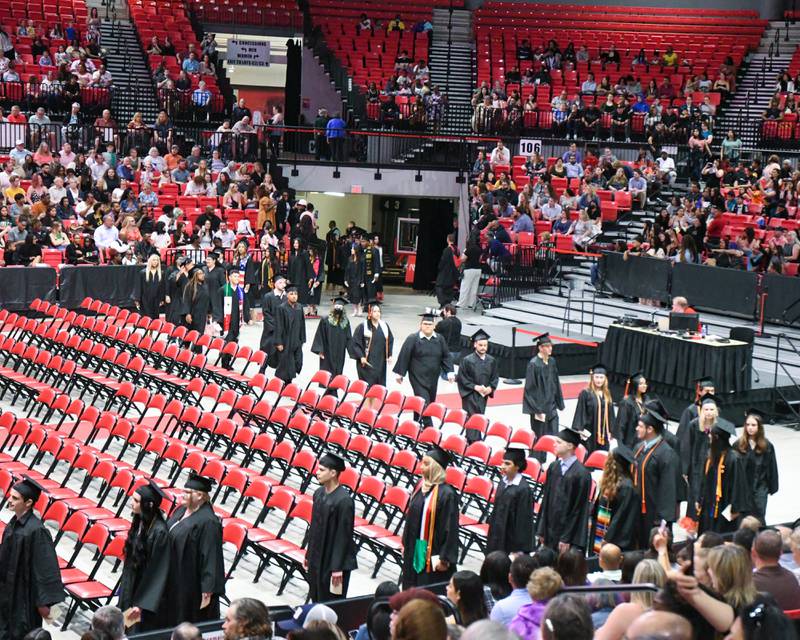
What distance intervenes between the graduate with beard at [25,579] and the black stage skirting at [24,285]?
12.5 metres

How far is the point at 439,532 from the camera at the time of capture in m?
9.30

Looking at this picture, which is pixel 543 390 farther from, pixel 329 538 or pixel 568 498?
pixel 329 538

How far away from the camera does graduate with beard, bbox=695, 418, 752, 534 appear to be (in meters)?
11.1

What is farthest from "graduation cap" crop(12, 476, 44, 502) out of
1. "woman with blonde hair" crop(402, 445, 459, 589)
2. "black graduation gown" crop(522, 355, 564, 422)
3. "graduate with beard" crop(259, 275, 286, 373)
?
"graduate with beard" crop(259, 275, 286, 373)

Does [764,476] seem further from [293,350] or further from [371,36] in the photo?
[371,36]

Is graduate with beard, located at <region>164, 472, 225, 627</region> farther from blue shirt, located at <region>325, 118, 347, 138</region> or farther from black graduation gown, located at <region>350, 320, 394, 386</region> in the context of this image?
blue shirt, located at <region>325, 118, 347, 138</region>

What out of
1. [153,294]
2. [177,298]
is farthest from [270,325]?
[153,294]

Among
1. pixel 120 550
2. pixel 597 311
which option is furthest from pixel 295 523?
pixel 597 311

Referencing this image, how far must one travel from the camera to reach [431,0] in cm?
3756

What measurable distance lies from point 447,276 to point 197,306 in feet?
24.3

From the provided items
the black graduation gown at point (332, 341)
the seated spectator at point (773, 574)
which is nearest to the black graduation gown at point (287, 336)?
the black graduation gown at point (332, 341)

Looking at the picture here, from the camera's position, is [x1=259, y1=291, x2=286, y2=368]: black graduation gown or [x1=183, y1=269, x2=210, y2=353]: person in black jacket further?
[x1=183, y1=269, x2=210, y2=353]: person in black jacket

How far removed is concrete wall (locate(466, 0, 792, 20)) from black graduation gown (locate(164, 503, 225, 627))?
103 feet

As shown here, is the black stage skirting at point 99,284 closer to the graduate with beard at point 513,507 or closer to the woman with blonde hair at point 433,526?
the graduate with beard at point 513,507
